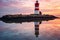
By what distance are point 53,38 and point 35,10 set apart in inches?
658

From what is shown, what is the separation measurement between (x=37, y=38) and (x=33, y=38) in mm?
298

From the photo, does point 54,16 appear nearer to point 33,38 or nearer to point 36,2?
point 36,2

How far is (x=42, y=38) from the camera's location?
10953 millimetres

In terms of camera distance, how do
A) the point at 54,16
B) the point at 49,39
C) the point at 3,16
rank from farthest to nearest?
the point at 54,16 < the point at 3,16 < the point at 49,39

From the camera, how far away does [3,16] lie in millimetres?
27375

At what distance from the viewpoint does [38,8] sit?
27703 millimetres

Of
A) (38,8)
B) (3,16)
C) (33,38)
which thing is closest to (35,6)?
Result: (38,8)

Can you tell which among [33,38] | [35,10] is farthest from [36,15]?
[33,38]

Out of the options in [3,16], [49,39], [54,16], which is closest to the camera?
[49,39]

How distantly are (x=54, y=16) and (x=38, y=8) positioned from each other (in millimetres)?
3828

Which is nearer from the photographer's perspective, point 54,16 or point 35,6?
point 35,6

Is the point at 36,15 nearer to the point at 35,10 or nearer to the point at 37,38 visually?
the point at 35,10

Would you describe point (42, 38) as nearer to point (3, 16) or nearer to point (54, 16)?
point (3, 16)

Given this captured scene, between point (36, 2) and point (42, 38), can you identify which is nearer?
point (42, 38)
